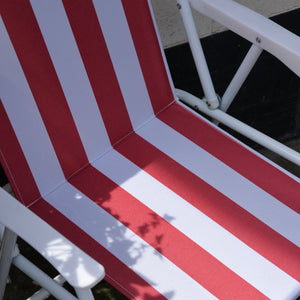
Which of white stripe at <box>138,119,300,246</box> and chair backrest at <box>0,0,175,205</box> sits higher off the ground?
chair backrest at <box>0,0,175,205</box>

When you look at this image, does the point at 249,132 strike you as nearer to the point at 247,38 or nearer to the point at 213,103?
the point at 213,103

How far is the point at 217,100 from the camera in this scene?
2.19 metres

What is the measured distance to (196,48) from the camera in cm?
213

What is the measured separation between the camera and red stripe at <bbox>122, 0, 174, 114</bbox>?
2143 mm

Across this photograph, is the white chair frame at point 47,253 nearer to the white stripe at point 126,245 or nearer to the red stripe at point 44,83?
the white stripe at point 126,245

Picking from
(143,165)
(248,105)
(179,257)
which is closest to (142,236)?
(179,257)

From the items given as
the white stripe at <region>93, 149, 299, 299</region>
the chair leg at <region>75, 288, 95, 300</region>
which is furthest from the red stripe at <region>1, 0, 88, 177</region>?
the chair leg at <region>75, 288, 95, 300</region>

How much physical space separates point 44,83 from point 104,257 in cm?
52

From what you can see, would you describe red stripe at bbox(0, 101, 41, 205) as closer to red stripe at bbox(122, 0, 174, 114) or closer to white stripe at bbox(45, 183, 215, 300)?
white stripe at bbox(45, 183, 215, 300)

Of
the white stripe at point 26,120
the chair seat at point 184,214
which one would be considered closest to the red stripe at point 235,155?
the chair seat at point 184,214

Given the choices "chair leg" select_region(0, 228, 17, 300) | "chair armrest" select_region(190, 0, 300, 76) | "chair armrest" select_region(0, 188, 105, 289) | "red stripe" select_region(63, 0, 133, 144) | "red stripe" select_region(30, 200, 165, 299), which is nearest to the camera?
"chair armrest" select_region(0, 188, 105, 289)

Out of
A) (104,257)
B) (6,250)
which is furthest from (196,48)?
(6,250)

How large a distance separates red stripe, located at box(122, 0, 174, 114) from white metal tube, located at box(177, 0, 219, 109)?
0.39 ft

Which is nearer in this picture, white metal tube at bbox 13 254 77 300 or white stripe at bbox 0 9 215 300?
white metal tube at bbox 13 254 77 300
